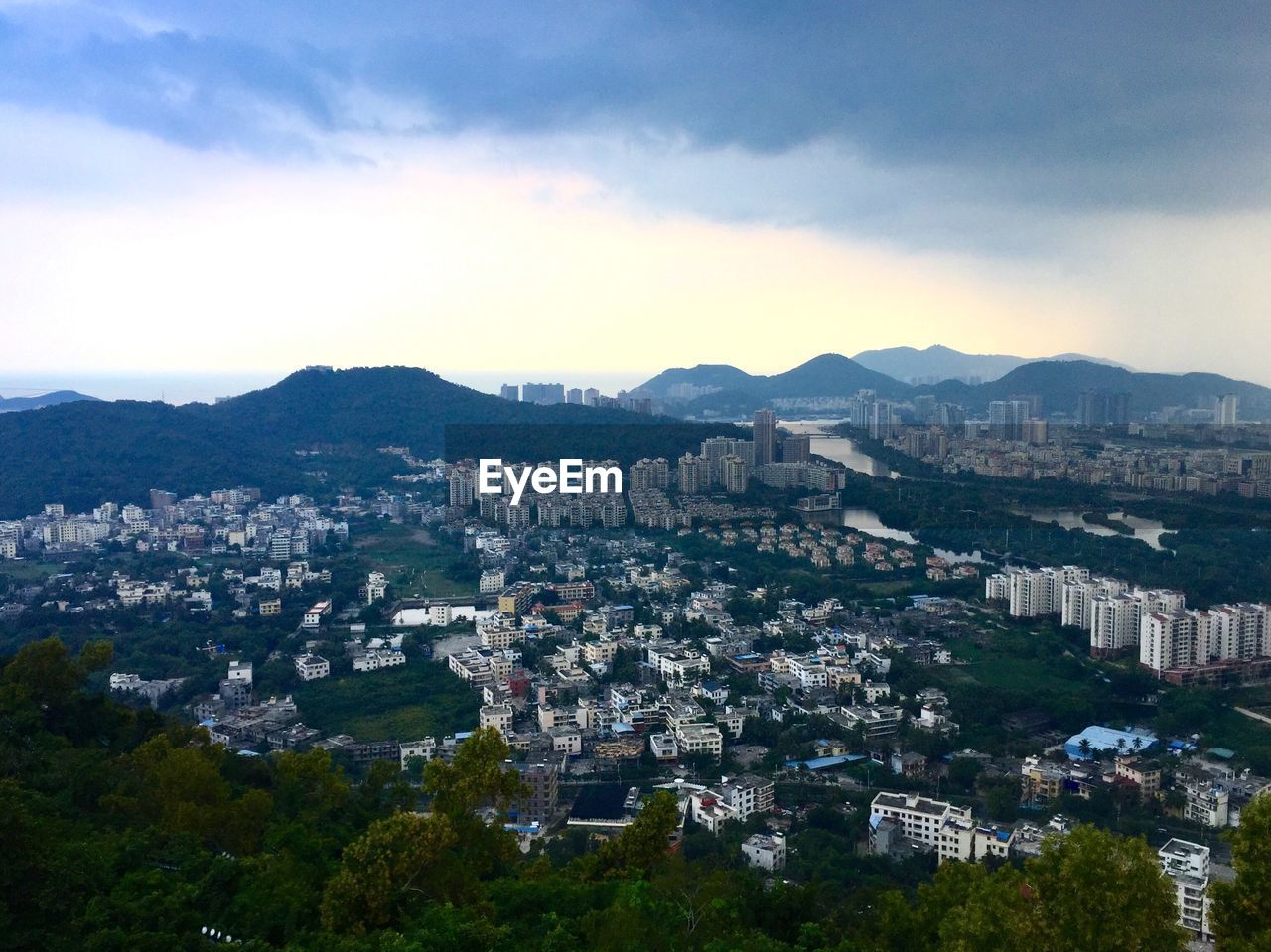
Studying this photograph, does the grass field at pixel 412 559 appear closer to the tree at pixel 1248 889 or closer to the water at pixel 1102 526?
the water at pixel 1102 526

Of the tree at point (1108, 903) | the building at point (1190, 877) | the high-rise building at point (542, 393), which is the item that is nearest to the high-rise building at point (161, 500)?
the high-rise building at point (542, 393)

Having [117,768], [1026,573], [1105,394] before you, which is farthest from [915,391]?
[117,768]

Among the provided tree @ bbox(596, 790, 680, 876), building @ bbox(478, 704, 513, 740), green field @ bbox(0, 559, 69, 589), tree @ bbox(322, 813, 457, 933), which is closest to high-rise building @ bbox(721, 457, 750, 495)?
building @ bbox(478, 704, 513, 740)

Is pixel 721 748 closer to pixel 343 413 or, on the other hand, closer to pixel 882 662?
pixel 882 662

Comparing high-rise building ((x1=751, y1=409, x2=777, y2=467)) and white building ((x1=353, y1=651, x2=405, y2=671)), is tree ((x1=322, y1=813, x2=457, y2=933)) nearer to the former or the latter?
white building ((x1=353, y1=651, x2=405, y2=671))

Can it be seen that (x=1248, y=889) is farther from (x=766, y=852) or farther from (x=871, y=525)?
(x=871, y=525)

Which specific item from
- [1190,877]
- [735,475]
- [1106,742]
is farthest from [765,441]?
[1190,877]

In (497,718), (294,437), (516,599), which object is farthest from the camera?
(294,437)
